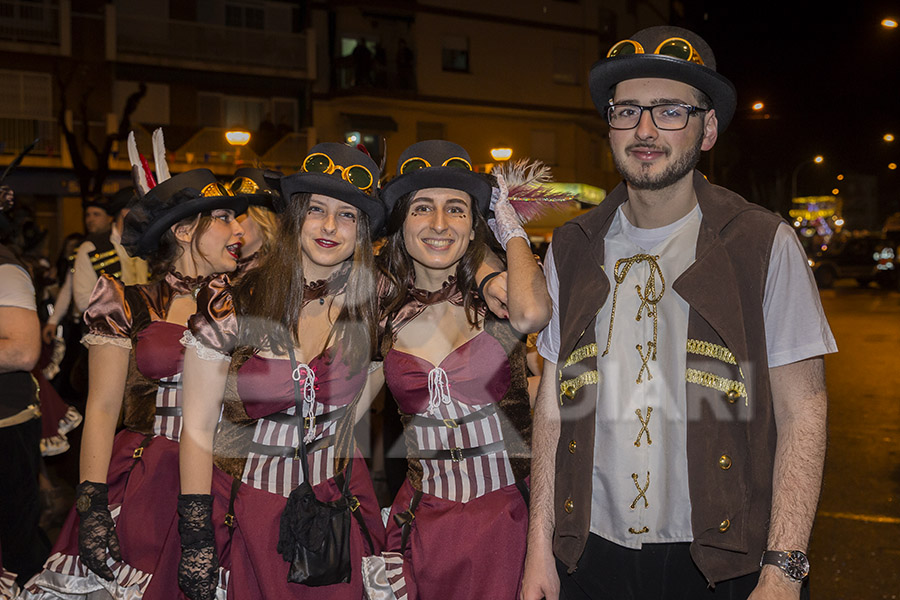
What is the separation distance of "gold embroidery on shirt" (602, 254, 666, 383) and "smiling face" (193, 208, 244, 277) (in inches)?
85.6

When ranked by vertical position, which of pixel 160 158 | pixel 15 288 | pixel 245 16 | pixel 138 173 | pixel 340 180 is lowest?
pixel 15 288

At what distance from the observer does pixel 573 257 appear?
2.92 m

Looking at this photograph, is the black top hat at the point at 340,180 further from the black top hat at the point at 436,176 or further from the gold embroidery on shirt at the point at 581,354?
the gold embroidery on shirt at the point at 581,354

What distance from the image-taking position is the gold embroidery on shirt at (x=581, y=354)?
2725 mm

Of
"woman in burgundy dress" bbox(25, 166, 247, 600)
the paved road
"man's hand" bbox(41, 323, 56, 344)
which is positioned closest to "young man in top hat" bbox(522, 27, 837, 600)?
the paved road

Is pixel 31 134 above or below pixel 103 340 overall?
above

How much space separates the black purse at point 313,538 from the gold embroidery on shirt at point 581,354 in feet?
3.71

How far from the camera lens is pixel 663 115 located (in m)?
2.64

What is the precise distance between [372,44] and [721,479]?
27.7 m

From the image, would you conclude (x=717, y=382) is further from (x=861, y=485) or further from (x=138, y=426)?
(x=861, y=485)

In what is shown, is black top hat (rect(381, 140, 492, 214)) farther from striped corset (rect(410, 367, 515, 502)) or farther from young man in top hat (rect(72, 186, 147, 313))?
young man in top hat (rect(72, 186, 147, 313))

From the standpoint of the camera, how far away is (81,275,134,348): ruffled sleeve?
3715 millimetres

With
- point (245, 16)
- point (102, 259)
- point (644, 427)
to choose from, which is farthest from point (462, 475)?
point (245, 16)

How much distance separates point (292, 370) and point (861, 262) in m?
33.1
